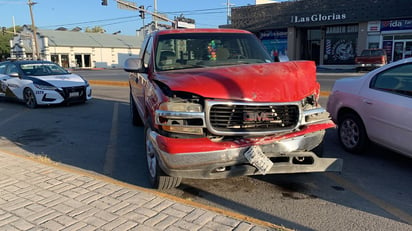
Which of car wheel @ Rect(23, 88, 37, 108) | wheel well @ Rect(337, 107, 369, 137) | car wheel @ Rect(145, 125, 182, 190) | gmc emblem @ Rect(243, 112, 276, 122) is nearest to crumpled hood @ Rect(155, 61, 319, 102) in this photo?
gmc emblem @ Rect(243, 112, 276, 122)

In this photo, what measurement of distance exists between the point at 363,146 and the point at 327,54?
3002cm

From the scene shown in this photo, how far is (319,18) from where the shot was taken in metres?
32.2

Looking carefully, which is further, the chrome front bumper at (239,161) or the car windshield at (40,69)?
the car windshield at (40,69)

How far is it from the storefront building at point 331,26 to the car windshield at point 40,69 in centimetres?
2163

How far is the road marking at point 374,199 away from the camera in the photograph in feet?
11.9

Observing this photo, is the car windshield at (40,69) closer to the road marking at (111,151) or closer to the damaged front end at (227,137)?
the road marking at (111,151)

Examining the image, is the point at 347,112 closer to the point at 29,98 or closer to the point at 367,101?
the point at 367,101

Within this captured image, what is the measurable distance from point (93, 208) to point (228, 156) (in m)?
1.47

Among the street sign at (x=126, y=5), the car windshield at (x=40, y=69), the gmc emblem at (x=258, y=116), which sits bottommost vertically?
the gmc emblem at (x=258, y=116)

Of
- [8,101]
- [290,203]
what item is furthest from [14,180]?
[8,101]

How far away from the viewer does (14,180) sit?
14.9 ft

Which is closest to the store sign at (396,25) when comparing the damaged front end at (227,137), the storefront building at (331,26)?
the storefront building at (331,26)

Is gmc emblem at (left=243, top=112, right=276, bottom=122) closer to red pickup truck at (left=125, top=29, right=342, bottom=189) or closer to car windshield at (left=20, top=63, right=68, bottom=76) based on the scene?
red pickup truck at (left=125, top=29, right=342, bottom=189)

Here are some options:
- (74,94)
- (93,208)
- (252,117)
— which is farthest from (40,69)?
(252,117)
